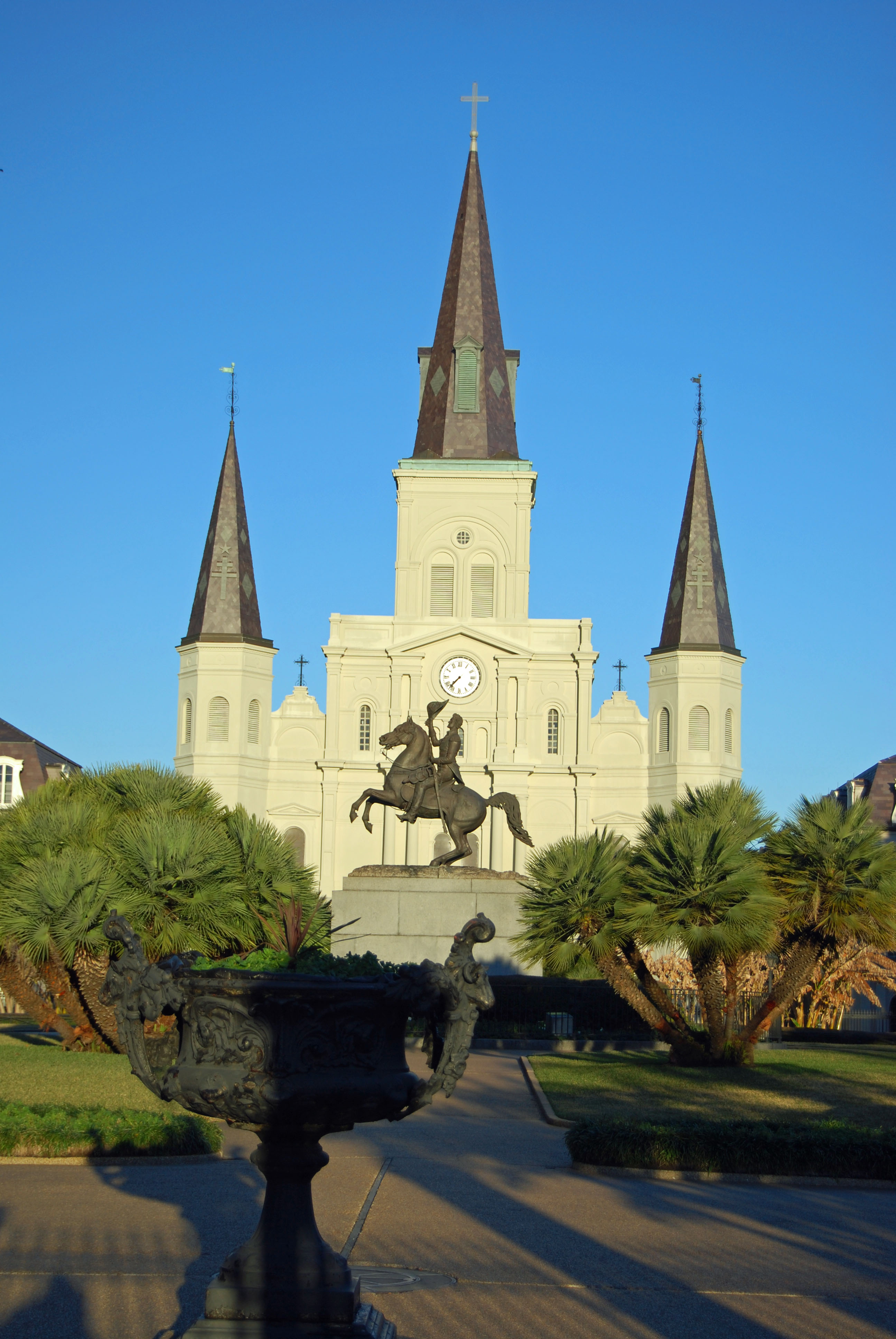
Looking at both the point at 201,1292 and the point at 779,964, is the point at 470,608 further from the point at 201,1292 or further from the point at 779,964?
the point at 201,1292

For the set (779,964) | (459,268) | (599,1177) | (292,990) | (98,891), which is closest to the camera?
(292,990)

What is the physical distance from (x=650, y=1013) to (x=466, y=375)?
2306 inches

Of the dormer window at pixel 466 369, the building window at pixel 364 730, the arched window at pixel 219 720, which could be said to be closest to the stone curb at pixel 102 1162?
the arched window at pixel 219 720

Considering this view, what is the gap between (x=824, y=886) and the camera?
20.8m

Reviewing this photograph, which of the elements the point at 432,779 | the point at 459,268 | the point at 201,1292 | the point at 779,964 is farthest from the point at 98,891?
the point at 459,268

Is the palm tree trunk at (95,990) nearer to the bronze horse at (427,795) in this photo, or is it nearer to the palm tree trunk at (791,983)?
the bronze horse at (427,795)

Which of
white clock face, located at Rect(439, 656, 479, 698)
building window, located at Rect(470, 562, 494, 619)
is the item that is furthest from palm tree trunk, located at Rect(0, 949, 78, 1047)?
building window, located at Rect(470, 562, 494, 619)

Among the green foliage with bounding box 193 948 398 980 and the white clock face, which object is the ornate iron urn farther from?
the white clock face

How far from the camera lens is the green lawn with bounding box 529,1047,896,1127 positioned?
15742 mm

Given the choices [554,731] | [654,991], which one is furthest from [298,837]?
[654,991]

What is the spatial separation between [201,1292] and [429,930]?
→ 63.6ft

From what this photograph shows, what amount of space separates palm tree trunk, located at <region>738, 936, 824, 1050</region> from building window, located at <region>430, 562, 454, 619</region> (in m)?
51.2

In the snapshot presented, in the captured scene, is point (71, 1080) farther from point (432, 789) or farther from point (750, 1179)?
point (432, 789)

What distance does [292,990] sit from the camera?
22.0 feet
